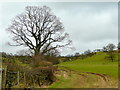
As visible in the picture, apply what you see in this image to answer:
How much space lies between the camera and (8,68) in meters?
11.0

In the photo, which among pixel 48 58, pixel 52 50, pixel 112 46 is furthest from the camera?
pixel 112 46

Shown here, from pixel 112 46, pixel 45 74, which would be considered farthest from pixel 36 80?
pixel 112 46

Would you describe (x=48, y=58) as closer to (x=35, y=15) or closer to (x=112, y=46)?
(x=35, y=15)

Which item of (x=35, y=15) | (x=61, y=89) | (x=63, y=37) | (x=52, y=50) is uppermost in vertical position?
(x=35, y=15)

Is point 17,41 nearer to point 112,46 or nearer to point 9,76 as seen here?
point 9,76

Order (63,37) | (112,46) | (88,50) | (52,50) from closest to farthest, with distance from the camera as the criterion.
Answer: (52,50) → (63,37) → (112,46) → (88,50)

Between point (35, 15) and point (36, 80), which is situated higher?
point (35, 15)

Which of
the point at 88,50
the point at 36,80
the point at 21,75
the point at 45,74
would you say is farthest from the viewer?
the point at 88,50

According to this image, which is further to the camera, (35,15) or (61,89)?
(35,15)

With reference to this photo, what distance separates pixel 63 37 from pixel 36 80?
603 inches

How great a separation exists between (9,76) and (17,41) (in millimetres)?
16799

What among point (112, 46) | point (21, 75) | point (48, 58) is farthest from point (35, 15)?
point (112, 46)

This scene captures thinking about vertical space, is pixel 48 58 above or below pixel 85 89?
above

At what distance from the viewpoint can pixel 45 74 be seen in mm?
14195
